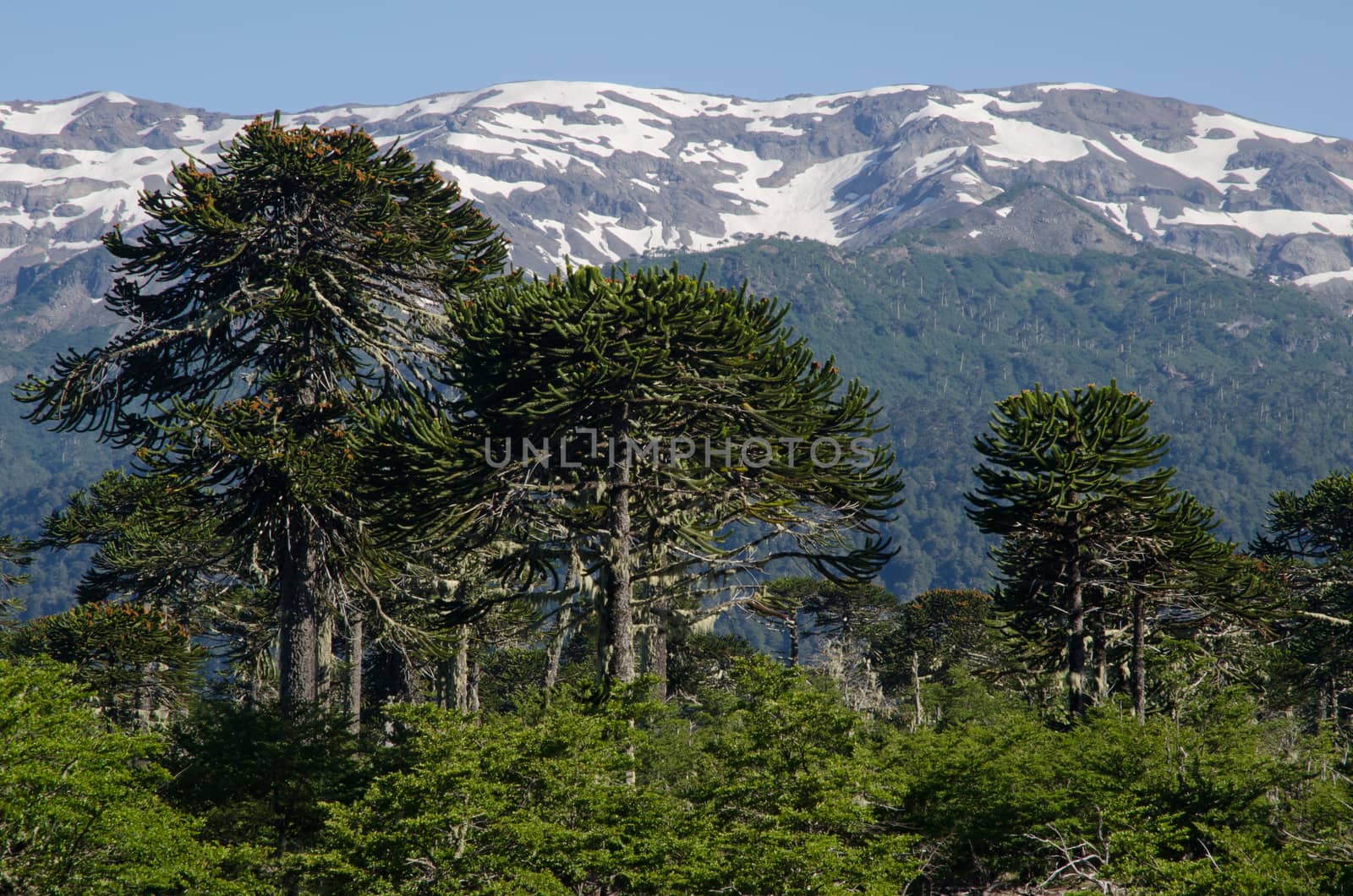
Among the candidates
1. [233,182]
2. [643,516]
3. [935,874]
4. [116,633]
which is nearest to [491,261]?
[233,182]

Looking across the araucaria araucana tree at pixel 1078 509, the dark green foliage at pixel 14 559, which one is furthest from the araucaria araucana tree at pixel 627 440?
the dark green foliage at pixel 14 559

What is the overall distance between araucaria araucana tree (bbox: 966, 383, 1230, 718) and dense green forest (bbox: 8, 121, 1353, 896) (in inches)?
4.4

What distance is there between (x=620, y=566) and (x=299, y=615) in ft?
24.0

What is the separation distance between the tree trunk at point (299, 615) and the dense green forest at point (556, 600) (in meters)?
0.09

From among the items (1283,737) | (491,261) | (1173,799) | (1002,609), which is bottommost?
(1283,737)

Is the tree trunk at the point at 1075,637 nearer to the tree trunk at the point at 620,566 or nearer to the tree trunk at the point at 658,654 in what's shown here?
the tree trunk at the point at 658,654

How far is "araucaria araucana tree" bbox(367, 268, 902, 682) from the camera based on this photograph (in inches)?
951

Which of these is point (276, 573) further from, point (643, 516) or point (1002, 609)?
point (1002, 609)

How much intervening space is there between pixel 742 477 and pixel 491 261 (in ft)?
29.9

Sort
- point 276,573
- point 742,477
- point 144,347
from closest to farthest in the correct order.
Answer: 1. point 742,477
2. point 144,347
3. point 276,573

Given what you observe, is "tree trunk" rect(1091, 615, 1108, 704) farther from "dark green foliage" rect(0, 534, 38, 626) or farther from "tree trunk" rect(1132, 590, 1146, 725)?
"dark green foliage" rect(0, 534, 38, 626)

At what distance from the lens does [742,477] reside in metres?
25.2

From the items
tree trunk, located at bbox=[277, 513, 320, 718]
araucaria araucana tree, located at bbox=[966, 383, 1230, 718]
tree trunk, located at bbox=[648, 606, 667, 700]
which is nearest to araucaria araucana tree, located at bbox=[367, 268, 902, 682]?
tree trunk, located at bbox=[277, 513, 320, 718]

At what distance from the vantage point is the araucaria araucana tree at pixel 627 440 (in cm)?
2416
